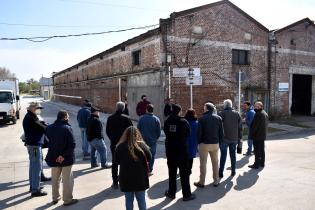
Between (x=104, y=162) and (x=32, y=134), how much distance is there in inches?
101

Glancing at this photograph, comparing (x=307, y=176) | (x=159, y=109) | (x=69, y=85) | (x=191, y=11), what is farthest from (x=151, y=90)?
(x=69, y=85)

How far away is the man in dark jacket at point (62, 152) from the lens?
5582mm

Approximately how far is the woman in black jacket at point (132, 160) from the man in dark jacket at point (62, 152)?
68.1 inches

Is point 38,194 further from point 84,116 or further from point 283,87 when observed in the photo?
point 283,87

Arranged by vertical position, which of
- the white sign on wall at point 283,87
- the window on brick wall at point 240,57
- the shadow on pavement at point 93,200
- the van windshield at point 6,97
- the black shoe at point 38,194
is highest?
the window on brick wall at point 240,57

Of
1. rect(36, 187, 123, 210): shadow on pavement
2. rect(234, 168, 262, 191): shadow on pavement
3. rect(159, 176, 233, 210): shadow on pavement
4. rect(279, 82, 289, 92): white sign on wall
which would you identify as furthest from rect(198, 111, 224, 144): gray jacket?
rect(279, 82, 289, 92): white sign on wall

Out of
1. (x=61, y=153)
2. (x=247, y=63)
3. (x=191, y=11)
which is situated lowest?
(x=61, y=153)

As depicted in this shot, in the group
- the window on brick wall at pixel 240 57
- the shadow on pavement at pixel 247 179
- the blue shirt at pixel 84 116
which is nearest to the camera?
the shadow on pavement at pixel 247 179

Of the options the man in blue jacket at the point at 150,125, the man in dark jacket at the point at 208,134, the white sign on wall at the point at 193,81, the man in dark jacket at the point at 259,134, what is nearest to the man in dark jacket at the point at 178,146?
the man in dark jacket at the point at 208,134

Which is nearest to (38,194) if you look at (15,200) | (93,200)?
(15,200)

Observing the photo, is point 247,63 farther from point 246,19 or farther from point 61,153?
point 61,153

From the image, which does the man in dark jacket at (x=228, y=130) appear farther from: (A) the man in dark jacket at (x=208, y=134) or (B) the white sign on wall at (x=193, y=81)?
(B) the white sign on wall at (x=193, y=81)

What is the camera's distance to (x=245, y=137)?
13758 mm

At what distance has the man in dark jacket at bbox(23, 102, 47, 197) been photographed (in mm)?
6180
